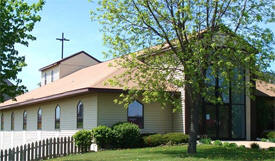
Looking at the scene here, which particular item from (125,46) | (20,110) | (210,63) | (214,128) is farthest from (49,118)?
(210,63)

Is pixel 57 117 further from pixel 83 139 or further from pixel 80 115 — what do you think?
pixel 83 139

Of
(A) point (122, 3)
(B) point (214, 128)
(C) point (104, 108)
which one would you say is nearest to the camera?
(A) point (122, 3)

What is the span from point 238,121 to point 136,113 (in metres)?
6.66

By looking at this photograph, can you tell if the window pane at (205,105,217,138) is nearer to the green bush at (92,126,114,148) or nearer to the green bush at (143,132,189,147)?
the green bush at (143,132,189,147)

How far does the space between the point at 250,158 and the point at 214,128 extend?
335 inches

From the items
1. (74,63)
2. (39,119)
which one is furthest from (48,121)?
(74,63)

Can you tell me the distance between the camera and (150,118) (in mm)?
22750

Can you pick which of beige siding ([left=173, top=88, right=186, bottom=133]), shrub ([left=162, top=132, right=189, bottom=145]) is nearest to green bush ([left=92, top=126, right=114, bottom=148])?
shrub ([left=162, top=132, right=189, bottom=145])

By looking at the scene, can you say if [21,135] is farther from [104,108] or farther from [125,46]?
[125,46]

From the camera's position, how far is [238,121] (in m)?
24.1

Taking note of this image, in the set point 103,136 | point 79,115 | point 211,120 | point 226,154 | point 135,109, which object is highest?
point 135,109

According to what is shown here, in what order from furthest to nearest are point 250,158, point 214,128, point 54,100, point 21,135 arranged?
point 21,135
point 54,100
point 214,128
point 250,158

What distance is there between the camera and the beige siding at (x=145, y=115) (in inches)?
840

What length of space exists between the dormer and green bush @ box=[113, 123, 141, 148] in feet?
58.4
